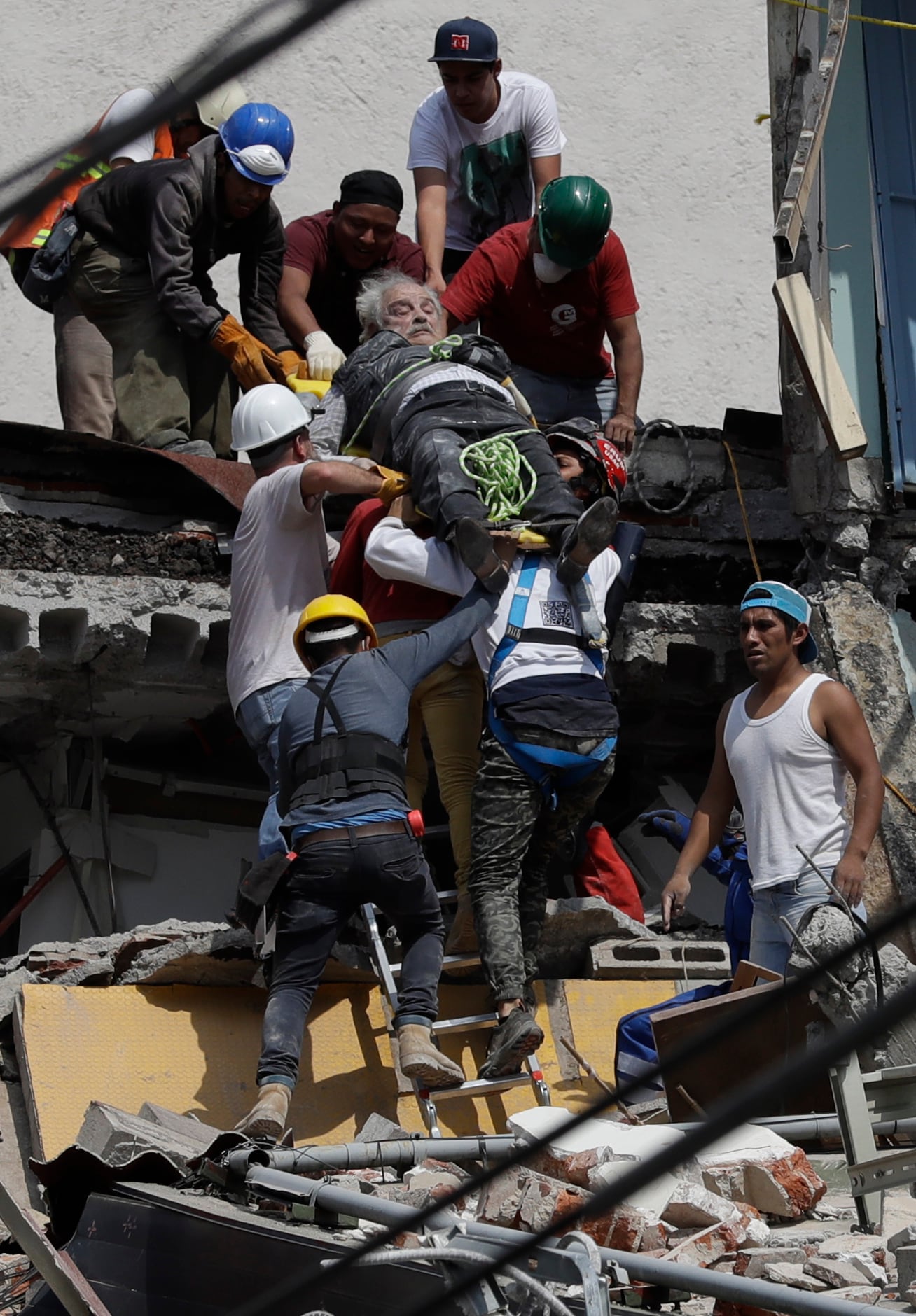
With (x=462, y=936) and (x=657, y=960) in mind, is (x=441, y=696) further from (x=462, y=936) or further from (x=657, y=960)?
(x=657, y=960)

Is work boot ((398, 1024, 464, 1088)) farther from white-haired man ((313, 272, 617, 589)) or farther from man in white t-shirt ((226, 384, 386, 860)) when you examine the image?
white-haired man ((313, 272, 617, 589))

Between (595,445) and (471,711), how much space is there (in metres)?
1.24

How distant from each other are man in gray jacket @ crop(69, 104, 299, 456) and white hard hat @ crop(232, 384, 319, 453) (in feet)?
2.64

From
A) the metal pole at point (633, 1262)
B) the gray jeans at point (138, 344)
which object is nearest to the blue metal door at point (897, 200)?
the gray jeans at point (138, 344)

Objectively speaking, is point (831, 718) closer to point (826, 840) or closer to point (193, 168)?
point (826, 840)

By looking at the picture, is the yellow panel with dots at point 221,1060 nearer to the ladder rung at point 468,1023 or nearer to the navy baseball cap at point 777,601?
the ladder rung at point 468,1023

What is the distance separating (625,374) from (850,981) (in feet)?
9.86

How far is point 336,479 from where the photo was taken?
6461 mm

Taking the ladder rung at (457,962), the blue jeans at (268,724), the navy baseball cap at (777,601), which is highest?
the navy baseball cap at (777,601)

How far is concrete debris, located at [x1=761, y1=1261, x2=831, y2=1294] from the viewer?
14.4 feet

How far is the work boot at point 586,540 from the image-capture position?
6363mm

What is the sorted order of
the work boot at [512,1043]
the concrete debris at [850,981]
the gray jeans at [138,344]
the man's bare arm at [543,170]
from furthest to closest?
the man's bare arm at [543,170] < the gray jeans at [138,344] < the work boot at [512,1043] < the concrete debris at [850,981]

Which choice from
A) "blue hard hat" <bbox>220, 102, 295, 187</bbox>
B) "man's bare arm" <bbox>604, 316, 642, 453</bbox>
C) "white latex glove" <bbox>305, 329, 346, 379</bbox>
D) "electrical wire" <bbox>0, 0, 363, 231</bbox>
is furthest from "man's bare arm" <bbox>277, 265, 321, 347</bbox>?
"electrical wire" <bbox>0, 0, 363, 231</bbox>

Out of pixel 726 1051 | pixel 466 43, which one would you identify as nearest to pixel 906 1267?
pixel 726 1051
